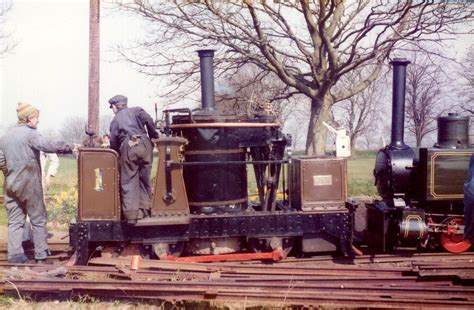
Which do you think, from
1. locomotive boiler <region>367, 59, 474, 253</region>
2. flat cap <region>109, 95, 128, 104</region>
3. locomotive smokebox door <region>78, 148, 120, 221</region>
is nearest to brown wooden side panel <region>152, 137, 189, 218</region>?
locomotive smokebox door <region>78, 148, 120, 221</region>

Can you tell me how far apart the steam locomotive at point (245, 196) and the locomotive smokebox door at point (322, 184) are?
0.04ft

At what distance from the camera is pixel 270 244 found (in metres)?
6.70

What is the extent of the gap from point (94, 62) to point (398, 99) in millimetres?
5815

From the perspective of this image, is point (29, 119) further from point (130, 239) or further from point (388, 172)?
point (388, 172)

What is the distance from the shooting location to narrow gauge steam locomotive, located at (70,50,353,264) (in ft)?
20.6

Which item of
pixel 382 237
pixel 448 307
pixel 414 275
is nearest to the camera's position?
pixel 448 307

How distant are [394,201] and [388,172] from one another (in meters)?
0.47

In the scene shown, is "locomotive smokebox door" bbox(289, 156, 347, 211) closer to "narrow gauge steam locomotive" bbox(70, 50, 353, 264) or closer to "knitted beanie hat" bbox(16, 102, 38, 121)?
"narrow gauge steam locomotive" bbox(70, 50, 353, 264)

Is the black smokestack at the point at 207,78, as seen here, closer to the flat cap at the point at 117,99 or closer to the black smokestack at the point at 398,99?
the flat cap at the point at 117,99

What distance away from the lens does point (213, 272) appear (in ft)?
18.9

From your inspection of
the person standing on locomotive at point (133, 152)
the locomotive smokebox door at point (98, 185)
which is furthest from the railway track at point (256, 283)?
the person standing on locomotive at point (133, 152)

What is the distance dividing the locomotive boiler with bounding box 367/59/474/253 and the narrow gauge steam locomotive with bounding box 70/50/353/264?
97cm

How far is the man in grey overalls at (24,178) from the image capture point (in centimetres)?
647

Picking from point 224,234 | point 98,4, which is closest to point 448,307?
point 224,234
